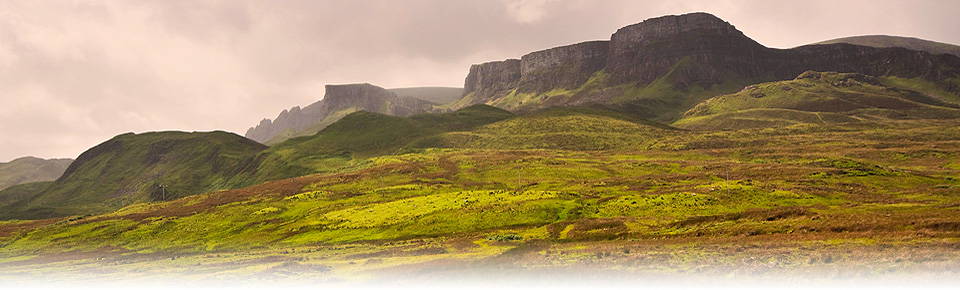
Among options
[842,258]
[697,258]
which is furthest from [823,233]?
[697,258]

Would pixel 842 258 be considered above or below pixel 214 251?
above

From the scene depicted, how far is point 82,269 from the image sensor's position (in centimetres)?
8625

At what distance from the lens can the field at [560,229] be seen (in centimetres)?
4744

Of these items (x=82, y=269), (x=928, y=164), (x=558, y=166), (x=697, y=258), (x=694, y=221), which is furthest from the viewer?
(x=558, y=166)

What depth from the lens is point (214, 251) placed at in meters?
93.5

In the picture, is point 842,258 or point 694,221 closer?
point 842,258

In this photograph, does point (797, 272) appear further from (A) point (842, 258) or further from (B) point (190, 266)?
(B) point (190, 266)

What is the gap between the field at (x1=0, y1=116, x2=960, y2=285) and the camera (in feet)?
156

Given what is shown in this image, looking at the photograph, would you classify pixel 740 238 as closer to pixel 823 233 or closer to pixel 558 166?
pixel 823 233

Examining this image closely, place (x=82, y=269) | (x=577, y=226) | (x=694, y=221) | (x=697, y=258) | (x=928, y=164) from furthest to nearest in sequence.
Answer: (x=928, y=164) < (x=82, y=269) < (x=577, y=226) < (x=694, y=221) < (x=697, y=258)

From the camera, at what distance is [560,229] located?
76.2m

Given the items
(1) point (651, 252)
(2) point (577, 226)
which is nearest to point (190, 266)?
(2) point (577, 226)

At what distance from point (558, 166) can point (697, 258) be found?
130 metres

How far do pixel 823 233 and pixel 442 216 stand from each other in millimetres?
58858
